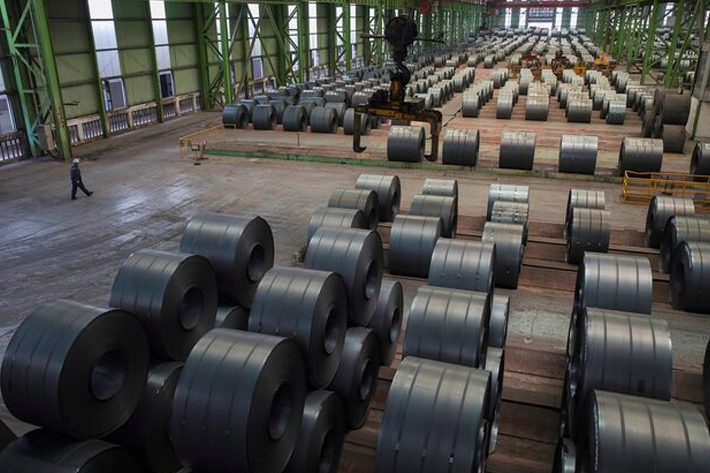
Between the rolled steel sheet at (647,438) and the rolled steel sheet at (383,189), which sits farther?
the rolled steel sheet at (383,189)

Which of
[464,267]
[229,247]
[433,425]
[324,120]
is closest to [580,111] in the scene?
[324,120]

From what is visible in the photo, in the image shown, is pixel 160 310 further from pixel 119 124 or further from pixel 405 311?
pixel 119 124

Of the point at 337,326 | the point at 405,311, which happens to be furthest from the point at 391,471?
the point at 405,311

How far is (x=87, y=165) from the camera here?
18.6 meters

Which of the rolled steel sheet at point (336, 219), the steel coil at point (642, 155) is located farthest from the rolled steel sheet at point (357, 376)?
the steel coil at point (642, 155)

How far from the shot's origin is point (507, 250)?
9391 millimetres

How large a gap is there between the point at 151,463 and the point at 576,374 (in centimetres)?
465

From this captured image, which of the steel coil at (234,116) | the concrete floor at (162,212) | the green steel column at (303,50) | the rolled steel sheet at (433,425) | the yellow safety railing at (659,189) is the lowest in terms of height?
the concrete floor at (162,212)

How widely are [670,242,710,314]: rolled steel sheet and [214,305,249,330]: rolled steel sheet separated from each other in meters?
6.91

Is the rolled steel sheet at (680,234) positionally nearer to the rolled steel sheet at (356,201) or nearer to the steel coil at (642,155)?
the rolled steel sheet at (356,201)

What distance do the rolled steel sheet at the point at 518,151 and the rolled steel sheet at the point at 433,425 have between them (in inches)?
499

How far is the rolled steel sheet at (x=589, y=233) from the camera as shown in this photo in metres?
9.98

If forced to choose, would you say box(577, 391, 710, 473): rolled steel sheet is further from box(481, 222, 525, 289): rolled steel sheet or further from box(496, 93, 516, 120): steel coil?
box(496, 93, 516, 120): steel coil

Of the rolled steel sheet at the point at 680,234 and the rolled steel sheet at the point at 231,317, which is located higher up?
the rolled steel sheet at the point at 680,234
